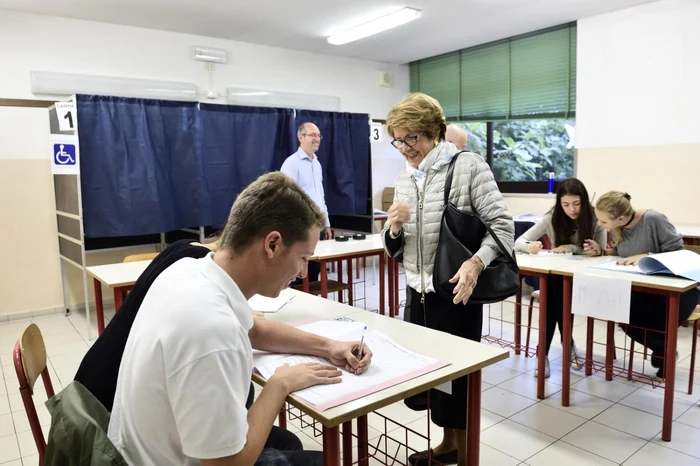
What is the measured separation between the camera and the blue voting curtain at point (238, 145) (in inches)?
180

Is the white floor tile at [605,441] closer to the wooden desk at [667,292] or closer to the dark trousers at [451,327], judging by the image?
the wooden desk at [667,292]

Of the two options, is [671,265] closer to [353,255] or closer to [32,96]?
[353,255]

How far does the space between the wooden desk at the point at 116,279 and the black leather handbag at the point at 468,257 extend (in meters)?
1.53

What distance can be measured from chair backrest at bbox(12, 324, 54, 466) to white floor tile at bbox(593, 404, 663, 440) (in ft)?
7.65

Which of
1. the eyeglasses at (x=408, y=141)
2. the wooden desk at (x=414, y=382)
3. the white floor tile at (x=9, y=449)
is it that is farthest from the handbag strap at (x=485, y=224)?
the white floor tile at (x=9, y=449)

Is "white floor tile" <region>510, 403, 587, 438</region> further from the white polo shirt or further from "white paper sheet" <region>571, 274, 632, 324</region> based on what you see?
the white polo shirt

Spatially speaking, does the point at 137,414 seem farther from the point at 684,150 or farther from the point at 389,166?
the point at 389,166

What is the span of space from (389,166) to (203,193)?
9.70 feet

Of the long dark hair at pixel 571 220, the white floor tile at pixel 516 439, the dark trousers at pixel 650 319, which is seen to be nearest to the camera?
the white floor tile at pixel 516 439

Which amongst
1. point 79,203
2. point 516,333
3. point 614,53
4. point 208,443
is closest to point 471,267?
point 208,443

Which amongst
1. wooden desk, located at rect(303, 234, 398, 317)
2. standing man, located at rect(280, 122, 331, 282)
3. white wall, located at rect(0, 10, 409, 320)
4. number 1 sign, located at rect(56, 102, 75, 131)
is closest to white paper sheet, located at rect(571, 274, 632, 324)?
wooden desk, located at rect(303, 234, 398, 317)

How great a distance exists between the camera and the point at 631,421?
246cm

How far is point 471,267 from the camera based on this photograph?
168 cm

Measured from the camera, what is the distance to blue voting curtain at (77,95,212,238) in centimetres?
399
